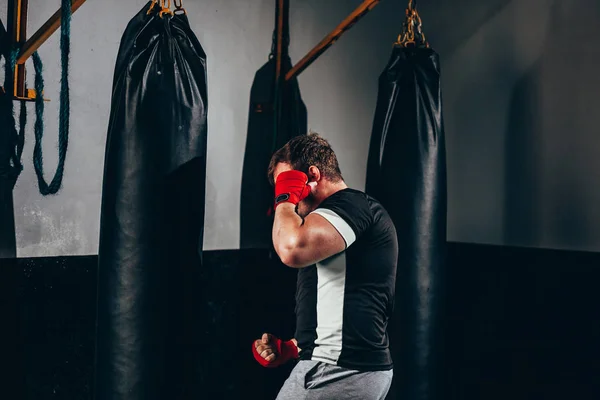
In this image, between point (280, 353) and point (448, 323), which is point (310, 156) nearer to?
point (280, 353)

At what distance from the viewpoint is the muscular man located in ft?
5.66

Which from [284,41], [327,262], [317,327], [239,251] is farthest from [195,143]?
[284,41]

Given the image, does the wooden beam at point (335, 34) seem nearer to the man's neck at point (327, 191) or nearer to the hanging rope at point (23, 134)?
the man's neck at point (327, 191)

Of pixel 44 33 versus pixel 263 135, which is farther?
pixel 263 135

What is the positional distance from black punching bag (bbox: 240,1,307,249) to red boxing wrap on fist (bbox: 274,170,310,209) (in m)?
0.92

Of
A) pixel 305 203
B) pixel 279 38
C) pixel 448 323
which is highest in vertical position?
pixel 279 38

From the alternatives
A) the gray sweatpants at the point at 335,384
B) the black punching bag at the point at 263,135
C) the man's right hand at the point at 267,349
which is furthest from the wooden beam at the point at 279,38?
the gray sweatpants at the point at 335,384

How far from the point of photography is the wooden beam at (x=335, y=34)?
2.26m

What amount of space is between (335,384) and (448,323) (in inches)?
55.3

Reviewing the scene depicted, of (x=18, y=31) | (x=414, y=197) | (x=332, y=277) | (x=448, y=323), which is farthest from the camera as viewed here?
(x=448, y=323)

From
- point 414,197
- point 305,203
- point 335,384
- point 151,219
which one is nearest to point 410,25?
point 414,197

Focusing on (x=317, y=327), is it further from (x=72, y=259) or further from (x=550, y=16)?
(x=550, y=16)

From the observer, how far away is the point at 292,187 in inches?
72.0

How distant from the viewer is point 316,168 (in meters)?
1.90
